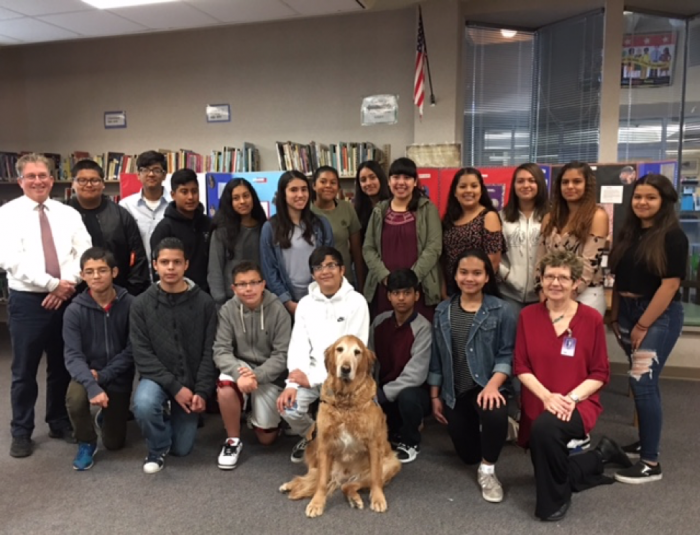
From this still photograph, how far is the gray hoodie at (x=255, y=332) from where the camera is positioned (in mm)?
2994

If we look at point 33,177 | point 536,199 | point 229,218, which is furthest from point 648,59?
point 33,177

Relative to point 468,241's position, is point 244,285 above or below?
below

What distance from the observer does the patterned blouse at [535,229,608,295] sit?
109 inches

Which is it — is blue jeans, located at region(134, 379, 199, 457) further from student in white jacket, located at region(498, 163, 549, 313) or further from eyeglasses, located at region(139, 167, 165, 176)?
student in white jacket, located at region(498, 163, 549, 313)

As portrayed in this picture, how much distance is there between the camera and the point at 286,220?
3230 mm

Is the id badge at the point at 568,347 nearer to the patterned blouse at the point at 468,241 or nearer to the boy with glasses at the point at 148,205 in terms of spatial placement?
the patterned blouse at the point at 468,241

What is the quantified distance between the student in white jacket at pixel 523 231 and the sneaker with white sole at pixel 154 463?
2.17m

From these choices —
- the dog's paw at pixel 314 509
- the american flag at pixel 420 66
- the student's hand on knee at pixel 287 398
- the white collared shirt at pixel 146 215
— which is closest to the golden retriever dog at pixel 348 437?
the dog's paw at pixel 314 509

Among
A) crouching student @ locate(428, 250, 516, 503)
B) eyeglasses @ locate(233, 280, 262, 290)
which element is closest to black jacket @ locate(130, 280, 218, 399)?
eyeglasses @ locate(233, 280, 262, 290)

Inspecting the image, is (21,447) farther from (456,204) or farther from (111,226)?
(456,204)

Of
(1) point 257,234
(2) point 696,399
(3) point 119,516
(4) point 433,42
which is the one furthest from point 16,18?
(2) point 696,399

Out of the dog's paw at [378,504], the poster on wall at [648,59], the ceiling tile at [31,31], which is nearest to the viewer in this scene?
the dog's paw at [378,504]

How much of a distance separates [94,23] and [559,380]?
523cm

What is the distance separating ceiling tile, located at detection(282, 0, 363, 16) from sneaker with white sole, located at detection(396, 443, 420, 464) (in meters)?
3.77
